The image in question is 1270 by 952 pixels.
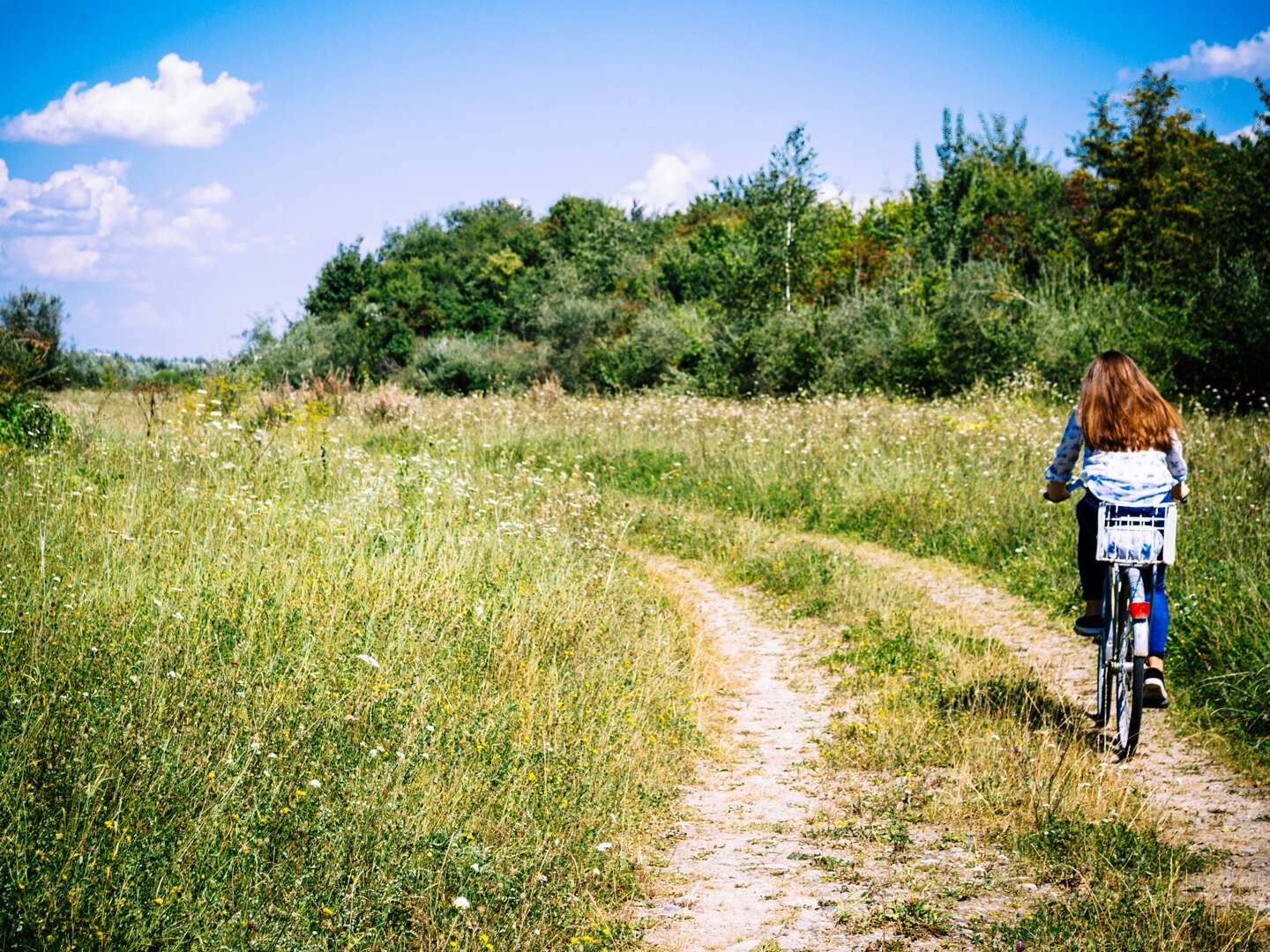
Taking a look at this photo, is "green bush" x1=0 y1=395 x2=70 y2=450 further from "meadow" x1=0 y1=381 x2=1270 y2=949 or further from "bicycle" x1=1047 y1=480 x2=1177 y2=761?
"bicycle" x1=1047 y1=480 x2=1177 y2=761

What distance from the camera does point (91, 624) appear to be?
4.43m

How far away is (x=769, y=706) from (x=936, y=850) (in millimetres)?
2399

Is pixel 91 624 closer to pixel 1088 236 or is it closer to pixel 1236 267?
pixel 1236 267

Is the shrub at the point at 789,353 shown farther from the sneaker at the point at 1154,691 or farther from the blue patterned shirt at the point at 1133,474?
the sneaker at the point at 1154,691

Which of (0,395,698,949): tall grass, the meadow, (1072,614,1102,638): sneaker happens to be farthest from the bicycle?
(0,395,698,949): tall grass

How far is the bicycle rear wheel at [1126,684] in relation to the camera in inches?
189

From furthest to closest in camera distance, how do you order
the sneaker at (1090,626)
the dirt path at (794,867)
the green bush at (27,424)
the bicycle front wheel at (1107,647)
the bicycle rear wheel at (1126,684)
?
the green bush at (27,424) < the sneaker at (1090,626) < the bicycle front wheel at (1107,647) < the bicycle rear wheel at (1126,684) < the dirt path at (794,867)

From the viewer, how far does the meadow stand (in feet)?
10.2

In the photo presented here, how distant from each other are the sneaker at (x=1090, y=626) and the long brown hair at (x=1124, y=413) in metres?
1.13

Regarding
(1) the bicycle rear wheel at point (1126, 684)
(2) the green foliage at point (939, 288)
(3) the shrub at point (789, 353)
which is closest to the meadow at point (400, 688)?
(1) the bicycle rear wheel at point (1126, 684)

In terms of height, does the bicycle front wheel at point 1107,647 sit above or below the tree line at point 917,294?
below

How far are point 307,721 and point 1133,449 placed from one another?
15.9 feet

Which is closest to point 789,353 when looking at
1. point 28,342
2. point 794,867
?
point 28,342

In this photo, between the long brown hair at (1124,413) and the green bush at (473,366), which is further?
the green bush at (473,366)
